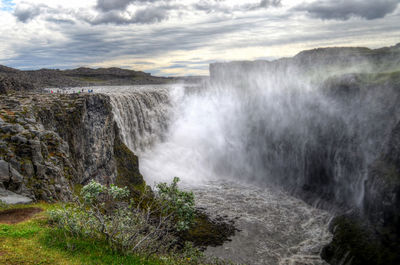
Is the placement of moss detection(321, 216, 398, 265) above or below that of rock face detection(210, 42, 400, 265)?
below

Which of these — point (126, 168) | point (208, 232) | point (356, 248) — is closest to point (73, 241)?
point (208, 232)

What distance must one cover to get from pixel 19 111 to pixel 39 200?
744 centimetres

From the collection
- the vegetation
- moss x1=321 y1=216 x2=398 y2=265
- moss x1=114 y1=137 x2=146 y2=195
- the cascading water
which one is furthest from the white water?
the vegetation

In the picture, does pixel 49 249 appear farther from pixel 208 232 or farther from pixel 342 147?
pixel 342 147

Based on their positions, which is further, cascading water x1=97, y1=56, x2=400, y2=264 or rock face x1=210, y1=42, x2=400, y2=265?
cascading water x1=97, y1=56, x2=400, y2=264

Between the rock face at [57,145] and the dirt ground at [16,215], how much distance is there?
1.90 meters

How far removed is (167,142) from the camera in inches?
1873

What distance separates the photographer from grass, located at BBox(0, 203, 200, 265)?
28.9ft

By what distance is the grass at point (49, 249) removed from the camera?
880 centimetres

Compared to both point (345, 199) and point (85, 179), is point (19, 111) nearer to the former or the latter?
point (85, 179)

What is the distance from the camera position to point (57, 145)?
1920 cm

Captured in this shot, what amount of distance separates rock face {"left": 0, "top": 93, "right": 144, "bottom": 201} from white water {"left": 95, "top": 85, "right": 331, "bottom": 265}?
827 cm

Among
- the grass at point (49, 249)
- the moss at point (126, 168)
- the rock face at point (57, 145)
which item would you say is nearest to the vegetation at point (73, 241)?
the grass at point (49, 249)

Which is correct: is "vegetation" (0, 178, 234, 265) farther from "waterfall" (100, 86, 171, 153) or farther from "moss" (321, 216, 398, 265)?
"waterfall" (100, 86, 171, 153)
